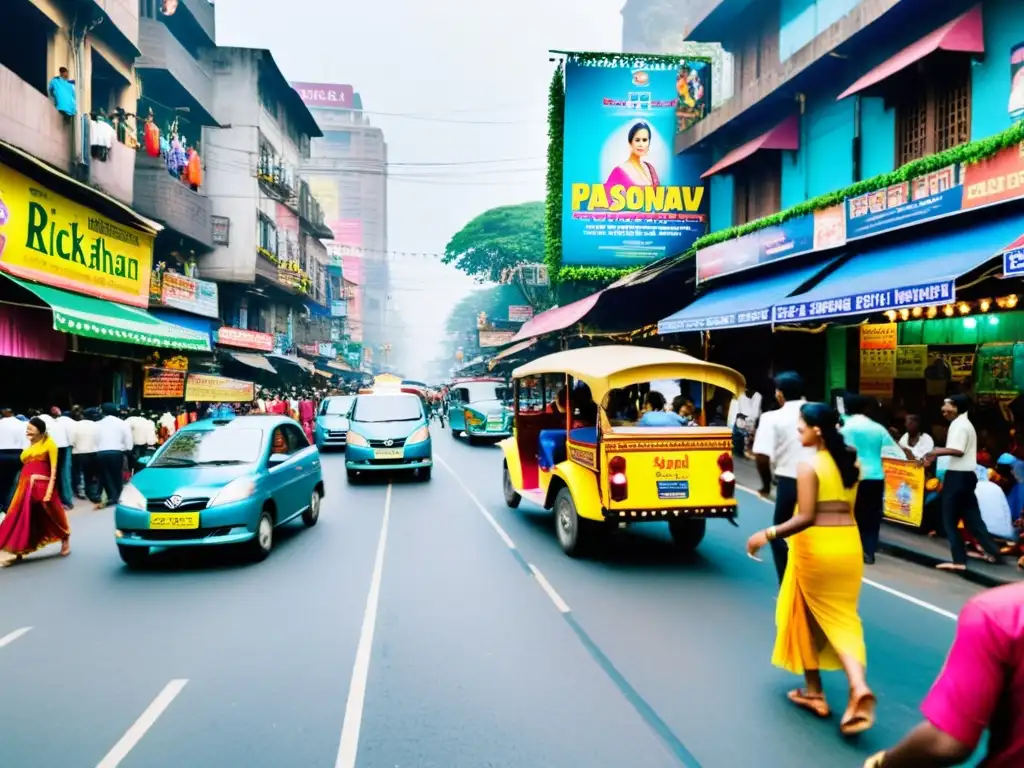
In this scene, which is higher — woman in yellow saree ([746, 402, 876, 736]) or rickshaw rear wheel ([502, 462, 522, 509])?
woman in yellow saree ([746, 402, 876, 736])

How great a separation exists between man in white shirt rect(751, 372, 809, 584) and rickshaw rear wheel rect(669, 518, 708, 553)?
234cm

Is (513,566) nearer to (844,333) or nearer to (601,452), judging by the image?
(601,452)

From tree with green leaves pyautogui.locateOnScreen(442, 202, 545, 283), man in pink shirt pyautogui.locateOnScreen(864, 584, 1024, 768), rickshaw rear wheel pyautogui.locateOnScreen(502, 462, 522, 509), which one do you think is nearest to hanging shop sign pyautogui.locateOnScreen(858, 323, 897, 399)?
rickshaw rear wheel pyautogui.locateOnScreen(502, 462, 522, 509)

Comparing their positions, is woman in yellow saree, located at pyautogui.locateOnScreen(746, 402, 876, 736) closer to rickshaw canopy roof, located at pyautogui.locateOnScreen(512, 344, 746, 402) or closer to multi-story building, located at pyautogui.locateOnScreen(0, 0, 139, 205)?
rickshaw canopy roof, located at pyautogui.locateOnScreen(512, 344, 746, 402)

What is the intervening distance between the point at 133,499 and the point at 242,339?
1906cm

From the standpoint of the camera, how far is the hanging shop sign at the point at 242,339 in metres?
24.4

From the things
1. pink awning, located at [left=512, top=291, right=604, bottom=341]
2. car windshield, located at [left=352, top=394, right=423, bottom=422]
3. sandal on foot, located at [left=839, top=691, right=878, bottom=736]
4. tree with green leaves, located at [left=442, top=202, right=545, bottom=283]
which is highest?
tree with green leaves, located at [left=442, top=202, right=545, bottom=283]

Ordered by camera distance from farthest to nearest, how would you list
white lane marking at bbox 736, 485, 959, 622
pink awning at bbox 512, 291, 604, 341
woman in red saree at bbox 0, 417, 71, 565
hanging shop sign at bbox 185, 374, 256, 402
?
pink awning at bbox 512, 291, 604, 341 → hanging shop sign at bbox 185, 374, 256, 402 → woman in red saree at bbox 0, 417, 71, 565 → white lane marking at bbox 736, 485, 959, 622

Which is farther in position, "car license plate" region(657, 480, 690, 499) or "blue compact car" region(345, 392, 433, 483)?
"blue compact car" region(345, 392, 433, 483)

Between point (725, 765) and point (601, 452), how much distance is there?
13.0ft

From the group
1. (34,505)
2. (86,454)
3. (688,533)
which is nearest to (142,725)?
(34,505)

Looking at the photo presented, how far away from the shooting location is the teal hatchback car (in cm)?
752

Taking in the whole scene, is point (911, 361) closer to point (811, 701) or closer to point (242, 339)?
point (811, 701)

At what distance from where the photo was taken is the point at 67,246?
1475cm
